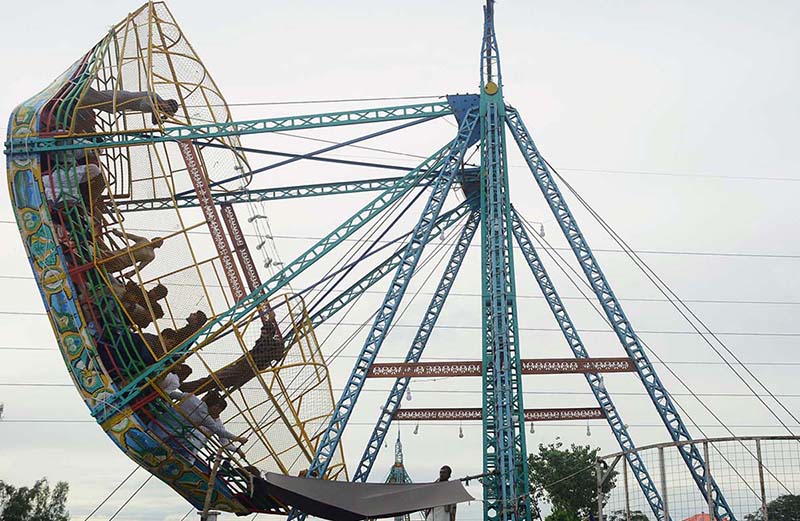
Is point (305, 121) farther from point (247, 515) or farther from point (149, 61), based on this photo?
point (247, 515)

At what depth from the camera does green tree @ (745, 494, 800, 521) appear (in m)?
15.1

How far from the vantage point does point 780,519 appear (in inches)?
596

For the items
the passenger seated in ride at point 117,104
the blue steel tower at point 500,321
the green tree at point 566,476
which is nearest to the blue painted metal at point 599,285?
the blue steel tower at point 500,321

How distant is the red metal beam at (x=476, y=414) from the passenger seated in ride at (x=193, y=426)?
6427mm

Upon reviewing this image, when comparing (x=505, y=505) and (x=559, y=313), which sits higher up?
(x=559, y=313)

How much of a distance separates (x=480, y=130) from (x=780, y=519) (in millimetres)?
16410

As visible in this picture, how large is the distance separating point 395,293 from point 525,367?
176 inches

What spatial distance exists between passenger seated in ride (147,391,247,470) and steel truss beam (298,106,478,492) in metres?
2.68

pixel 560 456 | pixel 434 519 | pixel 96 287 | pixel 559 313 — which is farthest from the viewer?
pixel 560 456

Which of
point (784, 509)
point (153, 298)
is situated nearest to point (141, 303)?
point (153, 298)

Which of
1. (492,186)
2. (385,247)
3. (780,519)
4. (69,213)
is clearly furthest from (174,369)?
(780,519)

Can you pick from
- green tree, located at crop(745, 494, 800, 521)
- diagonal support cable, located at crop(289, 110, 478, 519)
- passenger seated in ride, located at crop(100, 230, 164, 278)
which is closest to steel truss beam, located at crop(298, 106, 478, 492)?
diagonal support cable, located at crop(289, 110, 478, 519)

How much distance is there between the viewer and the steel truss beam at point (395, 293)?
88.0 ft

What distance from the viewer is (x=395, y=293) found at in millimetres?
28219
